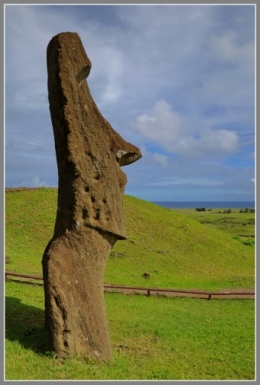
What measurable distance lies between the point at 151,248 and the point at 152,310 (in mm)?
11004

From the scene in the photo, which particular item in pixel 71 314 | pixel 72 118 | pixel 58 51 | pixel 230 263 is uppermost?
pixel 58 51

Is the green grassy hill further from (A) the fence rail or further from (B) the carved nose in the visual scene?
(B) the carved nose

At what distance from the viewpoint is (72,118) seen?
809 cm

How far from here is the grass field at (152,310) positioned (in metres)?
7.62

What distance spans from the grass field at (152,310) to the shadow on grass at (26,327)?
26mm

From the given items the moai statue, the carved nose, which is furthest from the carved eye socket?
the carved nose

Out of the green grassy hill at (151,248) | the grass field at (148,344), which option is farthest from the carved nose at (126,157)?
the green grassy hill at (151,248)

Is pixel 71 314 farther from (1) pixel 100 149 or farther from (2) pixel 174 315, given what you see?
(2) pixel 174 315

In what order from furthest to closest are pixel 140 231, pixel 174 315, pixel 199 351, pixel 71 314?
pixel 140 231 → pixel 174 315 → pixel 199 351 → pixel 71 314

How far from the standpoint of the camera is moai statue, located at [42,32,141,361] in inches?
306

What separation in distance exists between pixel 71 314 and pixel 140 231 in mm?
18382

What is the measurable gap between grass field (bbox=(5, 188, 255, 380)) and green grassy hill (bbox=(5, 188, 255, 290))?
0.06 metres

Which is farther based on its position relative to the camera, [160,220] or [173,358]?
[160,220]

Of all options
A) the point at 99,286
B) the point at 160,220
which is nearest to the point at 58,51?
the point at 99,286
